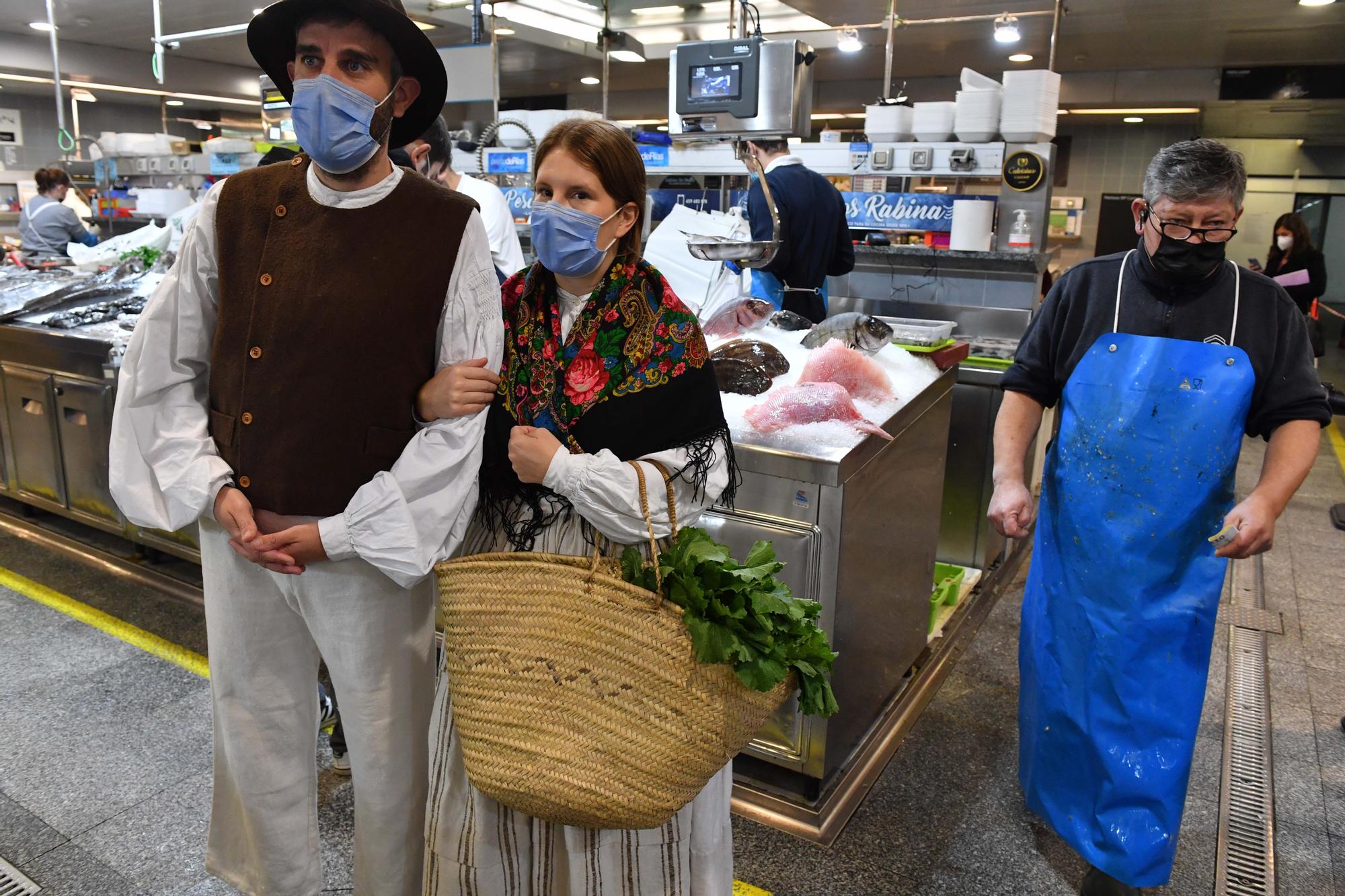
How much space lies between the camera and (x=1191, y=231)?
1.90m

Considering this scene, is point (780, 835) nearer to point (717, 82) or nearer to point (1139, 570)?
point (1139, 570)

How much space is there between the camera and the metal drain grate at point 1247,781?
A: 2225 millimetres

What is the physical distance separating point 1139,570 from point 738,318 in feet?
4.93

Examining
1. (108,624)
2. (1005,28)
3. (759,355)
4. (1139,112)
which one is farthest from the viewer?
(1139,112)

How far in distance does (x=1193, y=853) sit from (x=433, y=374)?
2.13 m

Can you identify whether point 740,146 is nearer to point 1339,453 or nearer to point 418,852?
point 418,852

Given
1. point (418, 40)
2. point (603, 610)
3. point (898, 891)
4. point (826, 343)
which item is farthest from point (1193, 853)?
point (418, 40)

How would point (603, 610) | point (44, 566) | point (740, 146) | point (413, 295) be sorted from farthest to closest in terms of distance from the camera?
point (44, 566)
point (740, 146)
point (413, 295)
point (603, 610)

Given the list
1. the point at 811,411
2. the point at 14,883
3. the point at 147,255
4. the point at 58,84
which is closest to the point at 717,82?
the point at 811,411

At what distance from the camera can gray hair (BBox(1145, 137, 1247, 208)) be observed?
1863 millimetres

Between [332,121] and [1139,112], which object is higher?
[1139,112]

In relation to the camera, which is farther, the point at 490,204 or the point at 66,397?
the point at 66,397

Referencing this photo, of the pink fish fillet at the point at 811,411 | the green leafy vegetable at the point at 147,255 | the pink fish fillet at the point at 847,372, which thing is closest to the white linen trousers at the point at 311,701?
the pink fish fillet at the point at 811,411

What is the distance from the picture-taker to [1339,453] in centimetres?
675
